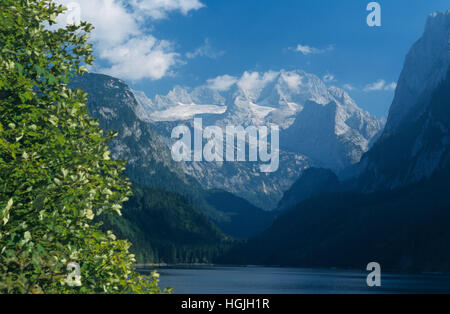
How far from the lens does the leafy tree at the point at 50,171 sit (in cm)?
1307

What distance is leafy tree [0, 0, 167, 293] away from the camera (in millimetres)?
13070

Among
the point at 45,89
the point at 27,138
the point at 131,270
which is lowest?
the point at 131,270

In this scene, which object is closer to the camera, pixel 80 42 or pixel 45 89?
pixel 45 89

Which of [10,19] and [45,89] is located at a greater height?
[10,19]

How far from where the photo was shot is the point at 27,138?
613 inches

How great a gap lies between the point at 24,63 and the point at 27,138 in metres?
2.74

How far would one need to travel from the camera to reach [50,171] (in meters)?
14.6

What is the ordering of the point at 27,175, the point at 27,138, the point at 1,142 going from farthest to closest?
the point at 27,138, the point at 27,175, the point at 1,142
